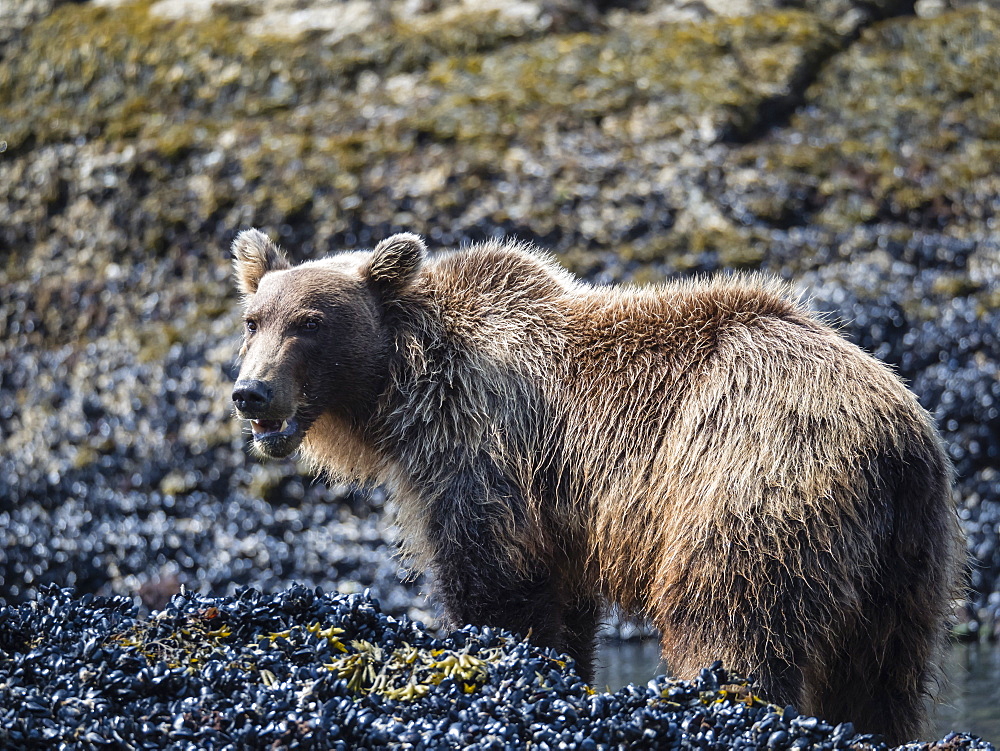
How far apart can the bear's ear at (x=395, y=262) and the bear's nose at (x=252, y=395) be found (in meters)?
1.20

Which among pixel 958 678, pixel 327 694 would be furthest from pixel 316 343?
pixel 958 678

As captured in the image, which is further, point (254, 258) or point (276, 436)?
point (254, 258)

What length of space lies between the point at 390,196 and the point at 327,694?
10349 mm

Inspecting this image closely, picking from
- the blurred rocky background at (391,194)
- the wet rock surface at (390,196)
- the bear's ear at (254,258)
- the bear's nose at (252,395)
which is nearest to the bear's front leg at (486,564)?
the bear's nose at (252,395)

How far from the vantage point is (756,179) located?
13.6 meters

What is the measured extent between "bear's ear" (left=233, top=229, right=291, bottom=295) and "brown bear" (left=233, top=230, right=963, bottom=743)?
17 mm

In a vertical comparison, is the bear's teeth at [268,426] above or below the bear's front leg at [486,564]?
above

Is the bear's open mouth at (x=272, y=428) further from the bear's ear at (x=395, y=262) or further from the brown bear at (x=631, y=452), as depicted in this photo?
the bear's ear at (x=395, y=262)

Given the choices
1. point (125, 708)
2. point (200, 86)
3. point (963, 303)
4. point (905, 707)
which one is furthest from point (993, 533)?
point (200, 86)

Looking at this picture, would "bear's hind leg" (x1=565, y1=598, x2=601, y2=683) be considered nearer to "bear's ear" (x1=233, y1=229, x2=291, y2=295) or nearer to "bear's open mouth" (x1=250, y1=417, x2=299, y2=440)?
"bear's open mouth" (x1=250, y1=417, x2=299, y2=440)

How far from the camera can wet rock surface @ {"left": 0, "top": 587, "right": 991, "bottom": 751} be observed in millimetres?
4484

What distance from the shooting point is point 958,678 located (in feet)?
29.5

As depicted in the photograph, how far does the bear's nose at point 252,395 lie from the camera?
600 centimetres

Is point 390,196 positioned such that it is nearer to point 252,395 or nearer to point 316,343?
point 316,343
